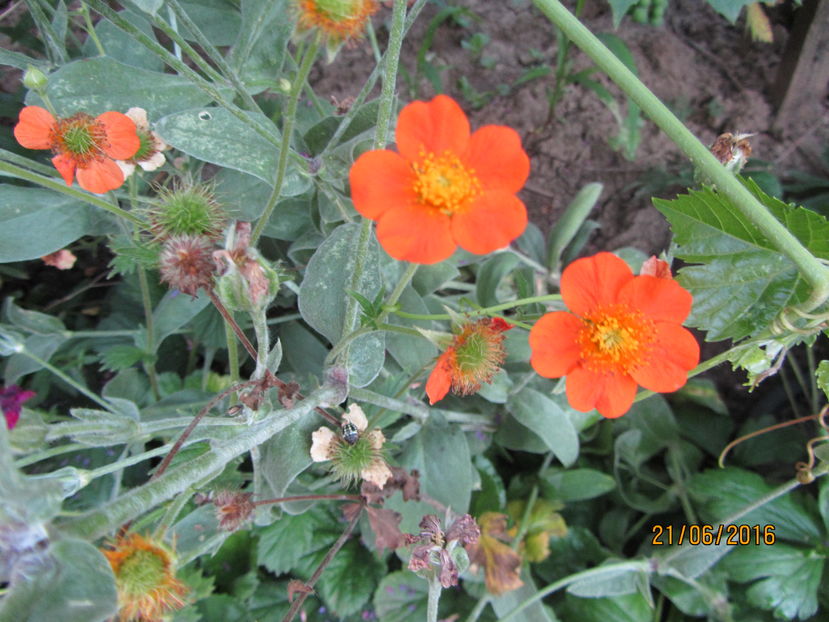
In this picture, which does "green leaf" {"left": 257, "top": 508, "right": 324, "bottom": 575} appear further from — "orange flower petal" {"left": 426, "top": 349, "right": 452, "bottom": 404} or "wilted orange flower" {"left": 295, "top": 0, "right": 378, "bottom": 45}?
"wilted orange flower" {"left": 295, "top": 0, "right": 378, "bottom": 45}

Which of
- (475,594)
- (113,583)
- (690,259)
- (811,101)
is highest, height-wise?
(811,101)

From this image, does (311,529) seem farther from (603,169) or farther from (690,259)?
(603,169)

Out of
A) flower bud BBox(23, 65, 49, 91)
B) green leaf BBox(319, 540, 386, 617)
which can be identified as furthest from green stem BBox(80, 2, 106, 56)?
green leaf BBox(319, 540, 386, 617)

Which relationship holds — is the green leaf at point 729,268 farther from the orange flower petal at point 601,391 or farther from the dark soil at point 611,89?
the dark soil at point 611,89

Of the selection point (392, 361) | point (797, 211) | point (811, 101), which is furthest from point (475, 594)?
point (811, 101)

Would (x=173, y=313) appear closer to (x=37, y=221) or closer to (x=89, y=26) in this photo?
(x=37, y=221)

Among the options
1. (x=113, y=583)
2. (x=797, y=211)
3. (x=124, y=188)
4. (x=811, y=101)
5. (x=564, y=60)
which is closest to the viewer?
(x=113, y=583)

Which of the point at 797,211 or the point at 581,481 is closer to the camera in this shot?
the point at 797,211

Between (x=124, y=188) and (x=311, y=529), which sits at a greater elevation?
(x=124, y=188)
